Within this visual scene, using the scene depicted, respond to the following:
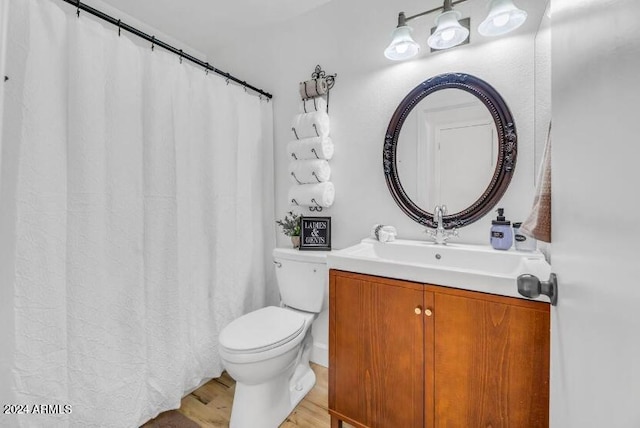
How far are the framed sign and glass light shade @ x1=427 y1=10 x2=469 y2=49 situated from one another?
1.15m

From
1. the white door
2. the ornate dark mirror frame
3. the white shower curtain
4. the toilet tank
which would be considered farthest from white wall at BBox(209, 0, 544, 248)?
the white door

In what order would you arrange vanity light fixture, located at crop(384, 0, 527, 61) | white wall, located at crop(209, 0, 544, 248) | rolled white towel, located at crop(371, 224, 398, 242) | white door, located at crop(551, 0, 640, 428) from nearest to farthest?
white door, located at crop(551, 0, 640, 428) < vanity light fixture, located at crop(384, 0, 527, 61) < white wall, located at crop(209, 0, 544, 248) < rolled white towel, located at crop(371, 224, 398, 242)

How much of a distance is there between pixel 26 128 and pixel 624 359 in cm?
168

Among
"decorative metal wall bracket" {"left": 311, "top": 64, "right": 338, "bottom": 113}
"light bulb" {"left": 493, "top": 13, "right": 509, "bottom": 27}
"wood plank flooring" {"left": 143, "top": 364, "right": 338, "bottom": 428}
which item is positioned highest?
"decorative metal wall bracket" {"left": 311, "top": 64, "right": 338, "bottom": 113}

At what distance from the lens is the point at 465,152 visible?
147cm

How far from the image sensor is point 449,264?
54.0 inches

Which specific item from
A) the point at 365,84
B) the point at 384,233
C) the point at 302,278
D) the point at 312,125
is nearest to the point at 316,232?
the point at 302,278

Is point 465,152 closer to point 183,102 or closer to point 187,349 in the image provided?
point 183,102

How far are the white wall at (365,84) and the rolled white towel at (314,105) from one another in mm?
62

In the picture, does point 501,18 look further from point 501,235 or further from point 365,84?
point 501,235

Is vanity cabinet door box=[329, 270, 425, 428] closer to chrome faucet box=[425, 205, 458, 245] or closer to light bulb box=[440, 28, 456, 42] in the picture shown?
chrome faucet box=[425, 205, 458, 245]

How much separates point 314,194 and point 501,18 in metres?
1.28

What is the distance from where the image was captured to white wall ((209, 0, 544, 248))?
1.35 metres

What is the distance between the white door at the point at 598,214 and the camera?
299mm
